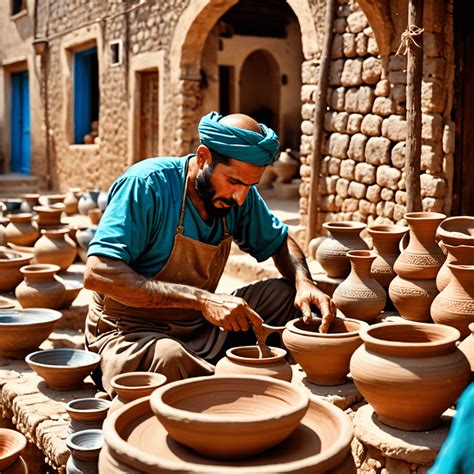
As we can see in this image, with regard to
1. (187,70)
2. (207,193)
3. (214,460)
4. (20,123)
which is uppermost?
(187,70)

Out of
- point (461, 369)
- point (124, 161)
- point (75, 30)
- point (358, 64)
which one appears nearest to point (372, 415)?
point (461, 369)

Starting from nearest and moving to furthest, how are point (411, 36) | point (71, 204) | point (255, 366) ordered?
point (255, 366) → point (411, 36) → point (71, 204)

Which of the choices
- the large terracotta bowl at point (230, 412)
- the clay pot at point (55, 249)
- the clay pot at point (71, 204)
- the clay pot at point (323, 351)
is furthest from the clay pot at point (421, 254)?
the clay pot at point (71, 204)

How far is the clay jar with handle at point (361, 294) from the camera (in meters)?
3.94

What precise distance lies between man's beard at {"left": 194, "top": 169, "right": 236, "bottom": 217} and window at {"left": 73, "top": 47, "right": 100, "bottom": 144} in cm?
1151

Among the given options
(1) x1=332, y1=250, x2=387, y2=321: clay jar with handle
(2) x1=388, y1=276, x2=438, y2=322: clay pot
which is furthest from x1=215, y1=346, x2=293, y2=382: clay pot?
(2) x1=388, y1=276, x2=438, y2=322: clay pot

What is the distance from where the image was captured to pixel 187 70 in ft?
32.8

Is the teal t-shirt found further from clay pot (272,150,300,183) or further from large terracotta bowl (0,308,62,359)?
clay pot (272,150,300,183)

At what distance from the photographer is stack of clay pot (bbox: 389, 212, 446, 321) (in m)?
3.91

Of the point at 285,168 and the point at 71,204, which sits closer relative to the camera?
the point at 71,204

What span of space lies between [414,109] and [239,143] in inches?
110

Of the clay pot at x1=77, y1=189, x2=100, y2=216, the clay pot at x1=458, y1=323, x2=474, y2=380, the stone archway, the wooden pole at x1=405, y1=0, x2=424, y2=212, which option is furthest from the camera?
the clay pot at x1=77, y1=189, x2=100, y2=216

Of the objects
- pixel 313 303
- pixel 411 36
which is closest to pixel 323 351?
pixel 313 303

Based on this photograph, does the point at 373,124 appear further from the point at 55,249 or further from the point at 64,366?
the point at 64,366
